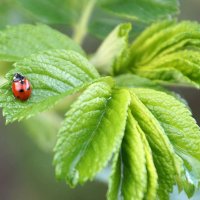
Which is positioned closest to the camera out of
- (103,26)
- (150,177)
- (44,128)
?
(150,177)

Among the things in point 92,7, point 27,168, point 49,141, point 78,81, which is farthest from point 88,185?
point 78,81

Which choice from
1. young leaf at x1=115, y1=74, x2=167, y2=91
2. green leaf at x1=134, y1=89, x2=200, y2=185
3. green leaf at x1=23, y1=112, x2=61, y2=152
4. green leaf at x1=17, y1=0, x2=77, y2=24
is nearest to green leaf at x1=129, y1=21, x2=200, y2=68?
young leaf at x1=115, y1=74, x2=167, y2=91

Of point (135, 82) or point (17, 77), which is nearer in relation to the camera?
point (17, 77)

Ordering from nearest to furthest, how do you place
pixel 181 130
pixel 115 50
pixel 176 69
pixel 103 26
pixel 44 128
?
pixel 181 130 < pixel 176 69 < pixel 115 50 < pixel 103 26 < pixel 44 128

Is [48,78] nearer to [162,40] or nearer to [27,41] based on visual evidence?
[27,41]

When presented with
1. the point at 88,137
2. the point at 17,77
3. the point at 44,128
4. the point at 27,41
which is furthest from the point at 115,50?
the point at 44,128

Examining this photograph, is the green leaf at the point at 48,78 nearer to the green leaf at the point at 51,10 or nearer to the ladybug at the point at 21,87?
the ladybug at the point at 21,87

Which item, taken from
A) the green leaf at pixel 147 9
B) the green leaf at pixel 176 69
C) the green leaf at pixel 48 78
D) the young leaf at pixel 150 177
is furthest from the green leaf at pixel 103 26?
the young leaf at pixel 150 177

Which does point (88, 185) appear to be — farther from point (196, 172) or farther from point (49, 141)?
A: point (196, 172)
